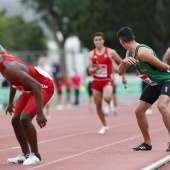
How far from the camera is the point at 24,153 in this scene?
435 inches

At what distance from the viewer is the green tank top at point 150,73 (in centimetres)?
1183

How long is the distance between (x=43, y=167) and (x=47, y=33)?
8197cm

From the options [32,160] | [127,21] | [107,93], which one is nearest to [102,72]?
[107,93]

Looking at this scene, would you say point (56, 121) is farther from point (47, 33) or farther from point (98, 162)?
point (47, 33)

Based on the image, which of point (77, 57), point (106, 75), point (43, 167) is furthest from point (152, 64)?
point (77, 57)

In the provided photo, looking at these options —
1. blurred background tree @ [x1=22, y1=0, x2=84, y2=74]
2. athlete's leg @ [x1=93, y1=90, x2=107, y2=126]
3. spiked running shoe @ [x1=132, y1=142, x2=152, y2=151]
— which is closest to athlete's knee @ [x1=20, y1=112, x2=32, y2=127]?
spiked running shoe @ [x1=132, y1=142, x2=152, y2=151]

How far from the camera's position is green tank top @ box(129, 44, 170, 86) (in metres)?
11.8

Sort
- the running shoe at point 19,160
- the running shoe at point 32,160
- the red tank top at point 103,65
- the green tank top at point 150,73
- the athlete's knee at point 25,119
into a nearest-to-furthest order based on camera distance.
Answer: the athlete's knee at point 25,119 < the running shoe at point 32,160 < the running shoe at point 19,160 < the green tank top at point 150,73 < the red tank top at point 103,65

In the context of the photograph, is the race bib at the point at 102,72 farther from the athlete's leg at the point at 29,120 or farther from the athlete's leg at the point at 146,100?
the athlete's leg at the point at 29,120

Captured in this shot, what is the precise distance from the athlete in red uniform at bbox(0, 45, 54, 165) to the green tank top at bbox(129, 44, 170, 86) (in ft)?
5.82

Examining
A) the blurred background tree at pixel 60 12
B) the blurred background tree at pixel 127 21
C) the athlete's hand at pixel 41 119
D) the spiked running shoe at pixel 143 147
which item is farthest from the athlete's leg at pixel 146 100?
the blurred background tree at pixel 60 12

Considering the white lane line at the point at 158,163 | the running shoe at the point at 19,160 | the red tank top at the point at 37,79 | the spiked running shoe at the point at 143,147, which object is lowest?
the spiked running shoe at the point at 143,147

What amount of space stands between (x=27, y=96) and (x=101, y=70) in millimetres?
6795

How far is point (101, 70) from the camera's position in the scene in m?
17.4
